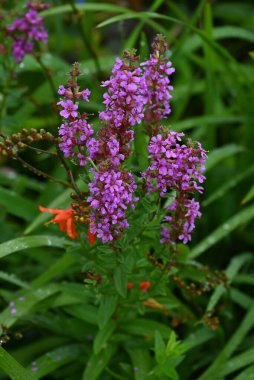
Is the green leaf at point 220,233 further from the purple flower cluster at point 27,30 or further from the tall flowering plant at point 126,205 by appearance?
the purple flower cluster at point 27,30

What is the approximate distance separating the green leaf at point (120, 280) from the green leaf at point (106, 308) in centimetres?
12

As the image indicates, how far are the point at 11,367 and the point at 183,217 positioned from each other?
67cm

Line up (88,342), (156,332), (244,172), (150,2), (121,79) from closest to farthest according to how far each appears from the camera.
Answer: (121,79), (156,332), (88,342), (244,172), (150,2)

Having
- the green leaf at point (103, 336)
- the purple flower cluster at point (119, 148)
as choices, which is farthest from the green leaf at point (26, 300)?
the purple flower cluster at point (119, 148)

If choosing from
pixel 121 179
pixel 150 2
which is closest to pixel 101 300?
pixel 121 179

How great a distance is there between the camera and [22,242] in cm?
220

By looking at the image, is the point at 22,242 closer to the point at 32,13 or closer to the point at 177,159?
the point at 177,159

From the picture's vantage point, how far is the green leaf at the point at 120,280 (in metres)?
1.93

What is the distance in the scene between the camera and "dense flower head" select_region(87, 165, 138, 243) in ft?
5.29

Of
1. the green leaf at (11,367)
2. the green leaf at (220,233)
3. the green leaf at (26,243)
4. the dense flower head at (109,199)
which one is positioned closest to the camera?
the dense flower head at (109,199)

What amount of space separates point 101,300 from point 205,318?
1.27 ft

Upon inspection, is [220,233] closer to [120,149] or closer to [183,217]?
[183,217]

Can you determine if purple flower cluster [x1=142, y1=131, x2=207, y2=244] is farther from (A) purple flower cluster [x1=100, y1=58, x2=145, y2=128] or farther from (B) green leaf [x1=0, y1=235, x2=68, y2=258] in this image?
(B) green leaf [x1=0, y1=235, x2=68, y2=258]

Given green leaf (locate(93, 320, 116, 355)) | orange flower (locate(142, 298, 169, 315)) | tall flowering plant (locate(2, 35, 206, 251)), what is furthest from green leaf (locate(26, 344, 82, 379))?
tall flowering plant (locate(2, 35, 206, 251))
